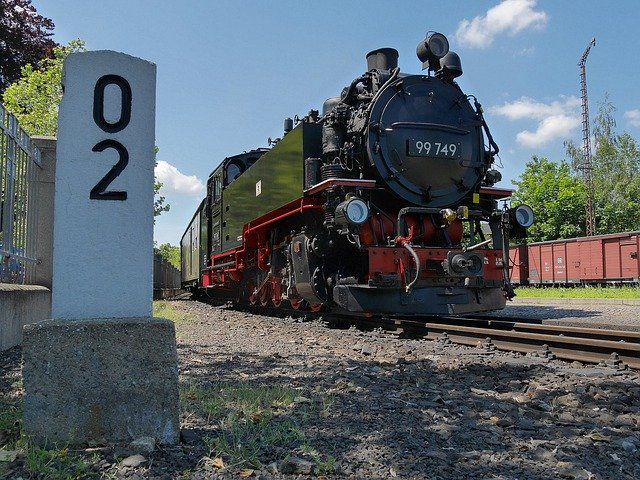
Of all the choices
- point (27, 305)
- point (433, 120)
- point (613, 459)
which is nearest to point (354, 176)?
point (433, 120)

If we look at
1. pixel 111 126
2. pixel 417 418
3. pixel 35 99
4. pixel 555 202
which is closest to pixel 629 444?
pixel 417 418

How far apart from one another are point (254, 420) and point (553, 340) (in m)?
3.90

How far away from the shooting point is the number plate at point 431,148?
7883 millimetres

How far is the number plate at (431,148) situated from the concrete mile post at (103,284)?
5.50m

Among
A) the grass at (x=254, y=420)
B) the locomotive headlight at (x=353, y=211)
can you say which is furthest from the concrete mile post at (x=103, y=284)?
the locomotive headlight at (x=353, y=211)

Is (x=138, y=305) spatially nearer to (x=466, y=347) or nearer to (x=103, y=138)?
(x=103, y=138)

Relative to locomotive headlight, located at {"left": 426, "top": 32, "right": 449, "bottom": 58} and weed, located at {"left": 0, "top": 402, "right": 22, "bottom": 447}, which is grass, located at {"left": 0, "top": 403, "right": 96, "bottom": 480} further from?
locomotive headlight, located at {"left": 426, "top": 32, "right": 449, "bottom": 58}

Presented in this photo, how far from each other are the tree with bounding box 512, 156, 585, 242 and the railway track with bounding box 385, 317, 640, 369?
33888 mm

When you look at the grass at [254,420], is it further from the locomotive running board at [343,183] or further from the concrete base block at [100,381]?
the locomotive running board at [343,183]

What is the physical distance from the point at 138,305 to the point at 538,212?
42.8 m

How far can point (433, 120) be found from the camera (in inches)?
318

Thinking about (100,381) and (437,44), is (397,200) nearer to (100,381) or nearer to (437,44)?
(437,44)

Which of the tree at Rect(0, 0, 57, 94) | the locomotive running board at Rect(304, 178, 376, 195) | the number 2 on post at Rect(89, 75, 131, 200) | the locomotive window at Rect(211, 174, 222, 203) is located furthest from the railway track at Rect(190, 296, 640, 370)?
the tree at Rect(0, 0, 57, 94)

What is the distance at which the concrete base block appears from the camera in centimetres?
249
